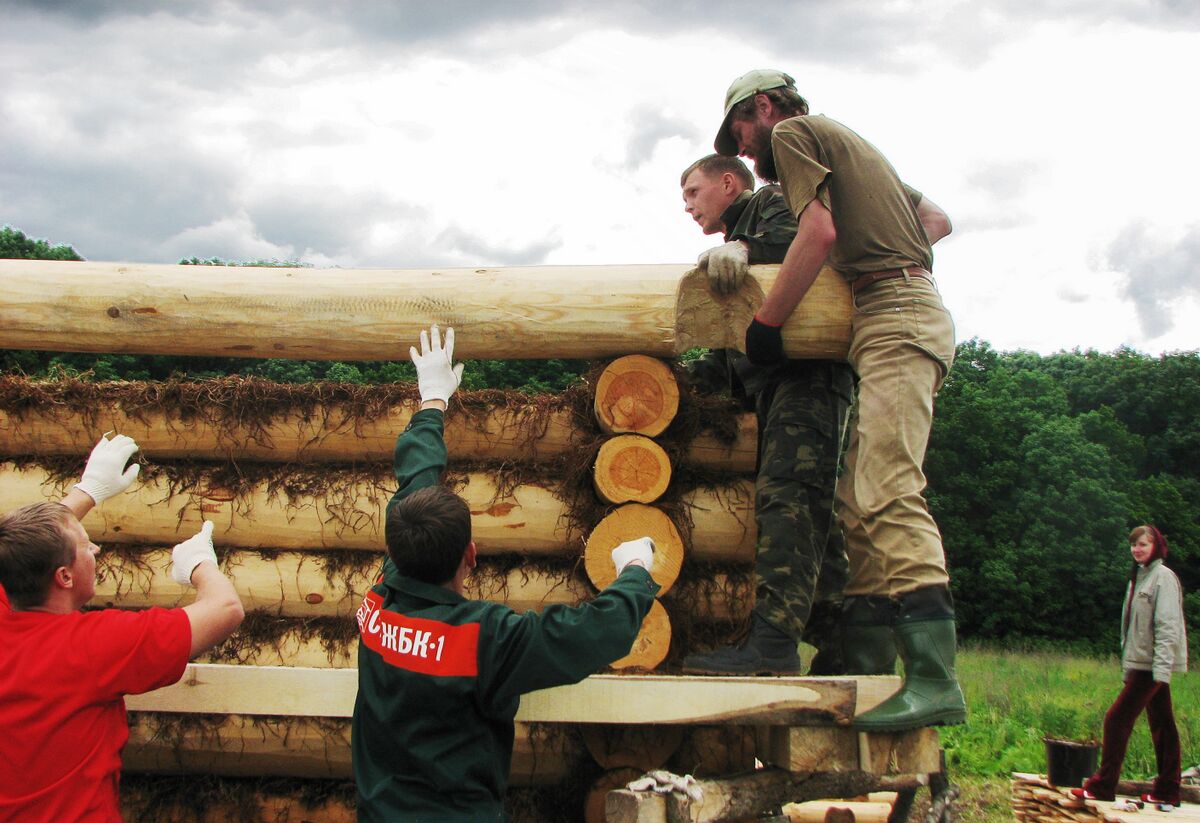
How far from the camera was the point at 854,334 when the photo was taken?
3992mm

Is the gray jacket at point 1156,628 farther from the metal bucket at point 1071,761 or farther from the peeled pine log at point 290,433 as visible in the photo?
the peeled pine log at point 290,433

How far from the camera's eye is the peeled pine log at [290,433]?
5129 millimetres

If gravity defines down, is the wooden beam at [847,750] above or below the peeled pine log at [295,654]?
above

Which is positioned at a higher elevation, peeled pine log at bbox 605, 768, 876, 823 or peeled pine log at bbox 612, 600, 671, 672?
peeled pine log at bbox 612, 600, 671, 672

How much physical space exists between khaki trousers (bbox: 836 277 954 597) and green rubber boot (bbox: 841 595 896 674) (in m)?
0.06

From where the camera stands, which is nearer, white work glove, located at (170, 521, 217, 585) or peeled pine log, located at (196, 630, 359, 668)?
white work glove, located at (170, 521, 217, 585)

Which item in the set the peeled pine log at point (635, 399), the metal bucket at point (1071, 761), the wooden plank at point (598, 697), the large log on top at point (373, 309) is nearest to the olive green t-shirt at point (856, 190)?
the large log on top at point (373, 309)

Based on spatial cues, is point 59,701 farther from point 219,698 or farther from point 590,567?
point 590,567

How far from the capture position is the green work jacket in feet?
8.69

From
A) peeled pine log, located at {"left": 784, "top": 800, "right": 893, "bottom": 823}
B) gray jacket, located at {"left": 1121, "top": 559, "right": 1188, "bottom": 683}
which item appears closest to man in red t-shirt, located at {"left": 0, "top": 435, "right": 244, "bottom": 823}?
peeled pine log, located at {"left": 784, "top": 800, "right": 893, "bottom": 823}

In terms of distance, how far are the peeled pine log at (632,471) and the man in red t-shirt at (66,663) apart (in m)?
1.92

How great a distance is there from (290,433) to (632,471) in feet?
6.90

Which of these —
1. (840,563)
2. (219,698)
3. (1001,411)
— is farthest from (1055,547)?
(219,698)

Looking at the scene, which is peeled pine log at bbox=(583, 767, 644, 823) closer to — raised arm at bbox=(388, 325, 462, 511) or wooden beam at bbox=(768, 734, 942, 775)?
wooden beam at bbox=(768, 734, 942, 775)
